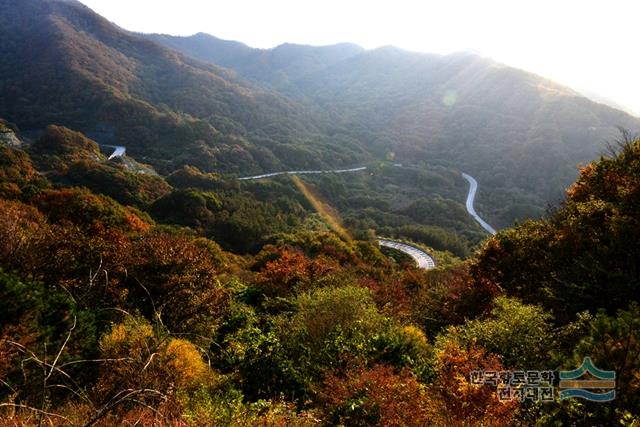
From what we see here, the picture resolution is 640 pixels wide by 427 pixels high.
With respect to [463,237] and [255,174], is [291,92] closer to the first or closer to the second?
[255,174]

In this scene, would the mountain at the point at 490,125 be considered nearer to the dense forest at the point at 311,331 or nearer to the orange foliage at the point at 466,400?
→ the dense forest at the point at 311,331

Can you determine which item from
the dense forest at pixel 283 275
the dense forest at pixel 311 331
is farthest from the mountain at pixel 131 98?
the dense forest at pixel 311 331

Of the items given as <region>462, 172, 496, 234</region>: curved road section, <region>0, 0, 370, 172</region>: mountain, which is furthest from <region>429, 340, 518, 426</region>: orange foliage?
<region>0, 0, 370, 172</region>: mountain

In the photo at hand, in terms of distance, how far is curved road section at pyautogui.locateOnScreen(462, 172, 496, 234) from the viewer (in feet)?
204

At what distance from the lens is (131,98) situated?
8094 cm

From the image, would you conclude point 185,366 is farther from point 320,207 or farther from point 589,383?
point 320,207

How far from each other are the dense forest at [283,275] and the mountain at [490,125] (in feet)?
3.41

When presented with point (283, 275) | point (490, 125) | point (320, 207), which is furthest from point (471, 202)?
point (283, 275)

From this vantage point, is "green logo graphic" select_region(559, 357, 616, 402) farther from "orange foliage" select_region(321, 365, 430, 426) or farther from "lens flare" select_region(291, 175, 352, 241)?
"lens flare" select_region(291, 175, 352, 241)

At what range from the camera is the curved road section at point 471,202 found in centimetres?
6225

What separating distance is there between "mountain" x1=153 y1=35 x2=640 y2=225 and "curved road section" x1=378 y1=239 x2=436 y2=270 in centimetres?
3102

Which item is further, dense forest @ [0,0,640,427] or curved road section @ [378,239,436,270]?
curved road section @ [378,239,436,270]

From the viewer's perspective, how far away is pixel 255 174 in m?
70.8

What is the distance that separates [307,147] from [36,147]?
52.7 metres
